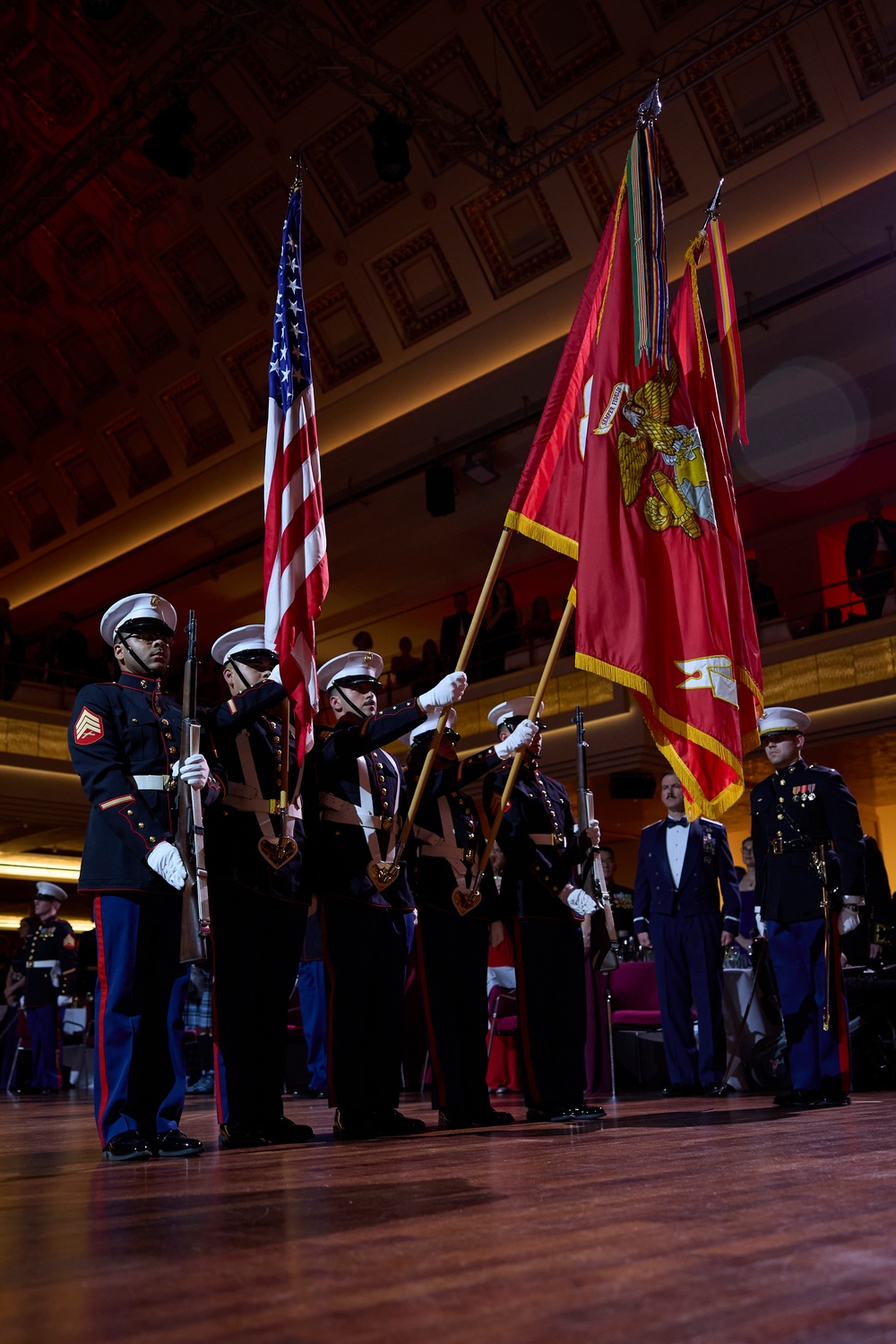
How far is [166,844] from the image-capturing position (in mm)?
3154

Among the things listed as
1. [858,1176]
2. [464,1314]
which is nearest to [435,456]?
[858,1176]

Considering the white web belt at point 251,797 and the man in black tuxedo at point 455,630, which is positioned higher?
the man in black tuxedo at point 455,630

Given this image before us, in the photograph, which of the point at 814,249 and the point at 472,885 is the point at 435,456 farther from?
the point at 472,885

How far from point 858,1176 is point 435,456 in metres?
11.0

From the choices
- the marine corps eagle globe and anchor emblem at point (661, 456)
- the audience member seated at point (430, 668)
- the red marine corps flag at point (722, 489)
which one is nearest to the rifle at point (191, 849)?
the marine corps eagle globe and anchor emblem at point (661, 456)

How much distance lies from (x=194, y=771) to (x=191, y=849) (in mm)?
210

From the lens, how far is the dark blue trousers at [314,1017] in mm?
7008

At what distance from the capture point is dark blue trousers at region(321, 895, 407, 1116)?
3.67 meters

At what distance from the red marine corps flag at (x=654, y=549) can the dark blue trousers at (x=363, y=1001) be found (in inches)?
40.5

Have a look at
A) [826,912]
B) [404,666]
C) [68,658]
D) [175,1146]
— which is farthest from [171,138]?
[175,1146]

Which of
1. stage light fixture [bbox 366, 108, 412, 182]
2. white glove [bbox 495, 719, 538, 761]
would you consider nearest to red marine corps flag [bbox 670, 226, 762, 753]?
white glove [bbox 495, 719, 538, 761]

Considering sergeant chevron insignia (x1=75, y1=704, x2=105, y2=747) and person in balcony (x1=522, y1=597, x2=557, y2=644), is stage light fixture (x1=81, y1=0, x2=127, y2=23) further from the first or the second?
sergeant chevron insignia (x1=75, y1=704, x2=105, y2=747)

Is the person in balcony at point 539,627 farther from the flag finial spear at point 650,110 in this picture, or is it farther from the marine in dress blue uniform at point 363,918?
the marine in dress blue uniform at point 363,918

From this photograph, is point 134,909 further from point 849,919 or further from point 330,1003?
point 849,919
